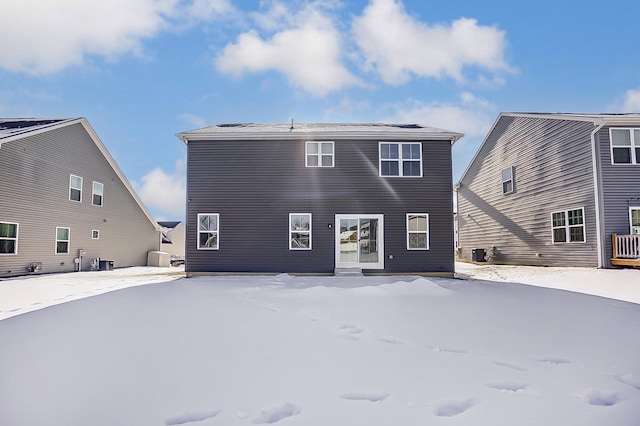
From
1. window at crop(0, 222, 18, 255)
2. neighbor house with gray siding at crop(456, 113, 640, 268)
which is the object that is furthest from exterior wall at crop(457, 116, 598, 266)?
window at crop(0, 222, 18, 255)

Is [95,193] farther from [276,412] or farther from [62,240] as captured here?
[276,412]

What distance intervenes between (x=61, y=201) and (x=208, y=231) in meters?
7.72

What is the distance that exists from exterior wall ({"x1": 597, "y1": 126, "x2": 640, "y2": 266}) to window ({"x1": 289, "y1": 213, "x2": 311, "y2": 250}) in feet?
34.6

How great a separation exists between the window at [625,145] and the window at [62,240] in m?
22.2

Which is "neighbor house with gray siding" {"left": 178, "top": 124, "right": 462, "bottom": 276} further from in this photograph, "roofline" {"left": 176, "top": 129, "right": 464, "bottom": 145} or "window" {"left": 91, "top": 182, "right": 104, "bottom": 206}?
"window" {"left": 91, "top": 182, "right": 104, "bottom": 206}

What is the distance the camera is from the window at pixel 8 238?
41.4ft

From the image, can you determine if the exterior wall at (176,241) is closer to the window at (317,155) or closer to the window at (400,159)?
the window at (317,155)

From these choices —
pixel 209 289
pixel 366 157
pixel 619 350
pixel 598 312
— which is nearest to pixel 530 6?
pixel 366 157

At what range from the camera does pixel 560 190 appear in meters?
14.3

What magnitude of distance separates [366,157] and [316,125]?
3.56 m

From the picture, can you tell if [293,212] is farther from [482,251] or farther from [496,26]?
[482,251]

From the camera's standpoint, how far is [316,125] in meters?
15.1

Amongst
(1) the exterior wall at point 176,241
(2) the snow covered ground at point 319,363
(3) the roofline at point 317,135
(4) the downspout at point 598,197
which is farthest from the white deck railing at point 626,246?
(1) the exterior wall at point 176,241

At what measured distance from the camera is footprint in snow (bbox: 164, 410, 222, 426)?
8.00 ft
